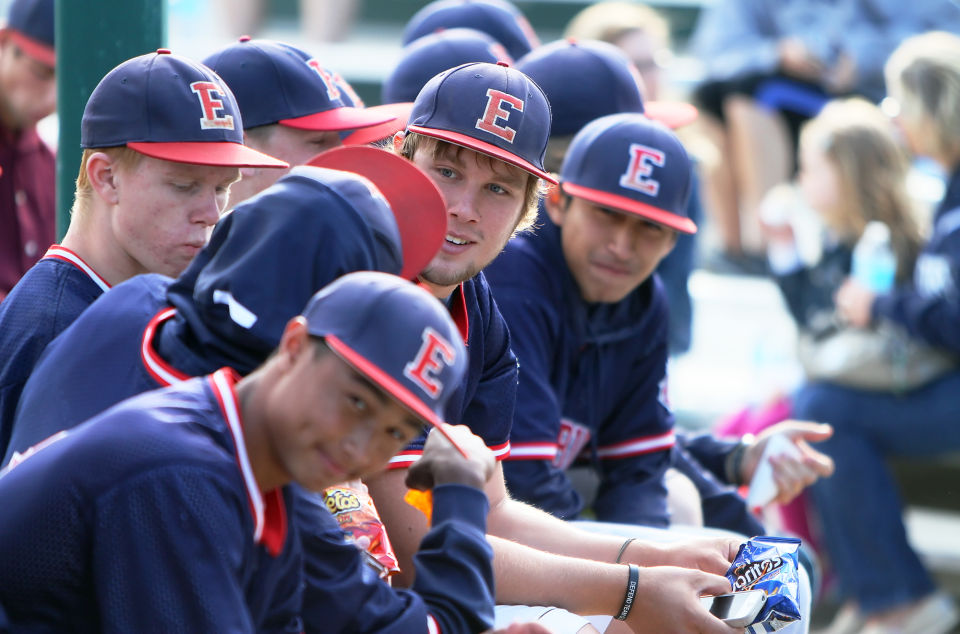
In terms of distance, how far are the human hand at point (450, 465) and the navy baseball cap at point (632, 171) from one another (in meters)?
1.22

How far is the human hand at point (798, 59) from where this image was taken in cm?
664

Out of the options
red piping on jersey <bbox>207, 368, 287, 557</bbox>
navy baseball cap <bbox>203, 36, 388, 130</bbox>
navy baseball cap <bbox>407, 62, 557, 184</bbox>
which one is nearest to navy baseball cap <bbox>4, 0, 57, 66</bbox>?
navy baseball cap <bbox>203, 36, 388, 130</bbox>

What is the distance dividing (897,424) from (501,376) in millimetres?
3009

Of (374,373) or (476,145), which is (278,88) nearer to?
(476,145)

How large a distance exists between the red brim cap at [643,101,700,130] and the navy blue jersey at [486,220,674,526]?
76 centimetres

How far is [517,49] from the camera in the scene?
4680 millimetres

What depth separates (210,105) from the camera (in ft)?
8.40

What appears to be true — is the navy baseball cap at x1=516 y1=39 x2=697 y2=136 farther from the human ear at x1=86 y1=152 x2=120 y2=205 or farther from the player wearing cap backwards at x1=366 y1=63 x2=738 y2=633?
the human ear at x1=86 y1=152 x2=120 y2=205

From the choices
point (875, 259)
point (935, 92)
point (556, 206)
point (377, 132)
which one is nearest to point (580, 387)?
point (556, 206)

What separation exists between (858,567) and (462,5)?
269 centimetres

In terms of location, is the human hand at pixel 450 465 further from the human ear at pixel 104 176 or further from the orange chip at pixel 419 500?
the human ear at pixel 104 176

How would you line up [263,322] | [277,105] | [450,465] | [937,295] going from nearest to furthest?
[263,322] → [450,465] → [277,105] → [937,295]

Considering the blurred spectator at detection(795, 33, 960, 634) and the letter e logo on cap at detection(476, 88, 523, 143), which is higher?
the letter e logo on cap at detection(476, 88, 523, 143)

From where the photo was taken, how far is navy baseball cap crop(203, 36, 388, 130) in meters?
3.16
